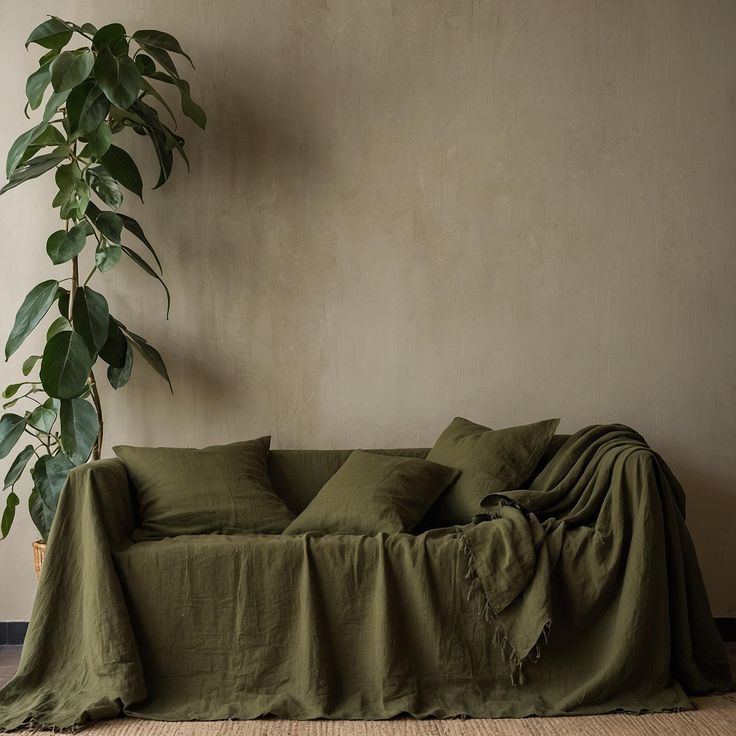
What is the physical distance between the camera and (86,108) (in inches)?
122

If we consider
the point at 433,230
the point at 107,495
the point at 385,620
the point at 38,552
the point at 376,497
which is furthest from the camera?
the point at 433,230

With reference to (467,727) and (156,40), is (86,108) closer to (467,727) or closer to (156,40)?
(156,40)

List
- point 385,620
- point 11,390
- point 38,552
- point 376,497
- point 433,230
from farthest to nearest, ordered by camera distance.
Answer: point 433,230, point 11,390, point 38,552, point 376,497, point 385,620

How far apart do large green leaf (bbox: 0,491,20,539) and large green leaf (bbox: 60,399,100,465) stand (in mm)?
428

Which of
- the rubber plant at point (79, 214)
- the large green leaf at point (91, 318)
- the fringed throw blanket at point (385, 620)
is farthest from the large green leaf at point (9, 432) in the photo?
the fringed throw blanket at point (385, 620)

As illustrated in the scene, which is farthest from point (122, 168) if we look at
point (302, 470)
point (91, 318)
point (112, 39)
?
point (302, 470)

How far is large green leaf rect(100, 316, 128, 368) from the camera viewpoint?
3.31m

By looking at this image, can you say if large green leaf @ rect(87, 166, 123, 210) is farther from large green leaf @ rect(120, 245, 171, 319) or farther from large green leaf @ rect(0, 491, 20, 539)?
large green leaf @ rect(0, 491, 20, 539)

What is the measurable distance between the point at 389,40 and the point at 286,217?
834mm

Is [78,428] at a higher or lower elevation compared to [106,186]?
lower

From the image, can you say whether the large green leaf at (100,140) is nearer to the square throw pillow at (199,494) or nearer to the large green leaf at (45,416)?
the large green leaf at (45,416)

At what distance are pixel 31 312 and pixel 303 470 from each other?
3.82 feet

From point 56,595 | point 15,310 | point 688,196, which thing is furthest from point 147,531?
point 688,196

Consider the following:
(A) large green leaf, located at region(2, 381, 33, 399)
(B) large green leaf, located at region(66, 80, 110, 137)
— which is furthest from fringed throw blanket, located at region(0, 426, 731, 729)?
(B) large green leaf, located at region(66, 80, 110, 137)
